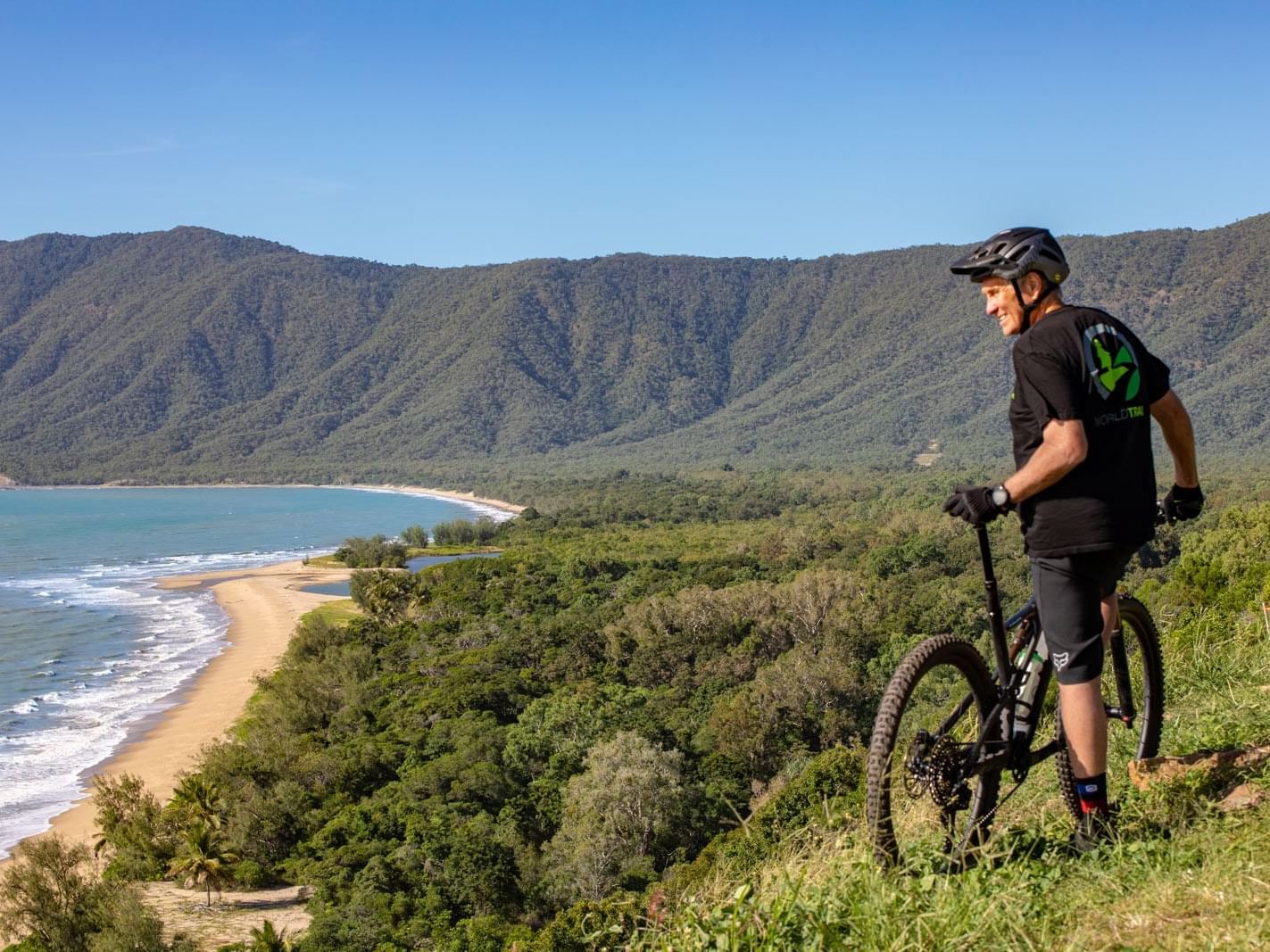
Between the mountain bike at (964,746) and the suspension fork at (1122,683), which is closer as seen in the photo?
the mountain bike at (964,746)

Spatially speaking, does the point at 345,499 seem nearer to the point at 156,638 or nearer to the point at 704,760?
the point at 156,638

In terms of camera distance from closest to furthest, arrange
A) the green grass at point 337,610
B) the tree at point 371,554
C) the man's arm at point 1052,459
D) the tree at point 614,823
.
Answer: the man's arm at point 1052,459, the tree at point 614,823, the green grass at point 337,610, the tree at point 371,554

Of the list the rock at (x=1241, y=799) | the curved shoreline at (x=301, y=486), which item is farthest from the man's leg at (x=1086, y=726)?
the curved shoreline at (x=301, y=486)

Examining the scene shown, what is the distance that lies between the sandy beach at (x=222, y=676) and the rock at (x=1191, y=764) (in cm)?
A: 2536

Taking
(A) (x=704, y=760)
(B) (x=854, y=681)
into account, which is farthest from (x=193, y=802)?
(B) (x=854, y=681)

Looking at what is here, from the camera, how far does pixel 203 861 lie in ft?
79.9

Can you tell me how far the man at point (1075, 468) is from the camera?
3.54 meters

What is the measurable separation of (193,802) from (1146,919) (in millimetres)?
27324

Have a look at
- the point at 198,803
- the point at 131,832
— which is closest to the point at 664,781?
the point at 198,803

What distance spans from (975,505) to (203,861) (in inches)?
969

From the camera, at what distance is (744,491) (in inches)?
4621

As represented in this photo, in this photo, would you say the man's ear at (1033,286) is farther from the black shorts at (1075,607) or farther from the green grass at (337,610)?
the green grass at (337,610)

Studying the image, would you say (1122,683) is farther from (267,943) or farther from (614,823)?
(614,823)

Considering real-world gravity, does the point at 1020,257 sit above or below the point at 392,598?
above
